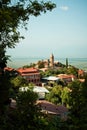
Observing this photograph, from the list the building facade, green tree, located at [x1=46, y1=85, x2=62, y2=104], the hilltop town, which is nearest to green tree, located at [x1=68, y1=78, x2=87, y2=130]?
the hilltop town

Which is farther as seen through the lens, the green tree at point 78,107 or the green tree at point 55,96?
the green tree at point 55,96

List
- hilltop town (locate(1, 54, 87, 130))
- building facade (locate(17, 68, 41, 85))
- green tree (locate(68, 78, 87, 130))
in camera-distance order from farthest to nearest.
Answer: building facade (locate(17, 68, 41, 85)), green tree (locate(68, 78, 87, 130)), hilltop town (locate(1, 54, 87, 130))

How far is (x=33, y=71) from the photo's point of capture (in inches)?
3932

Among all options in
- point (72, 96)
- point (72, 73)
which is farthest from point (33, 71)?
point (72, 96)

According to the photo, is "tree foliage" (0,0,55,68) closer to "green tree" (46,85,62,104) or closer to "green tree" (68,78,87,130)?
"green tree" (68,78,87,130)

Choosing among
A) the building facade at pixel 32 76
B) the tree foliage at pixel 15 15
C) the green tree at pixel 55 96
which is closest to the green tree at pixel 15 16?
the tree foliage at pixel 15 15

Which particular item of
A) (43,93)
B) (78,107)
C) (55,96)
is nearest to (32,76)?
(43,93)

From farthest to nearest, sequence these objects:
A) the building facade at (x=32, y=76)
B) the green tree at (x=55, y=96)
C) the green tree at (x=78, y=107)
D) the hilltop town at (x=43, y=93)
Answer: the building facade at (x=32, y=76)
the green tree at (x=55, y=96)
the green tree at (x=78, y=107)
the hilltop town at (x=43, y=93)

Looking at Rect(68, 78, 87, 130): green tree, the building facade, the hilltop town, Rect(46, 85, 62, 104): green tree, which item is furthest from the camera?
the building facade

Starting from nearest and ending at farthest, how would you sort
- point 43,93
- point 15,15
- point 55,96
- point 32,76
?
point 15,15, point 55,96, point 43,93, point 32,76

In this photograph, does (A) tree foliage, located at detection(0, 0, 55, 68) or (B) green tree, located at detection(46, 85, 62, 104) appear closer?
(A) tree foliage, located at detection(0, 0, 55, 68)

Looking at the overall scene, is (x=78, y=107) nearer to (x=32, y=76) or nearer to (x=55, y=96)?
(x=55, y=96)

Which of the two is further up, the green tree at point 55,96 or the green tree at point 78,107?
the green tree at point 78,107

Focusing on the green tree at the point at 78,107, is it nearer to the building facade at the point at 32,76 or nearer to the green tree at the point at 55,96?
the green tree at the point at 55,96
